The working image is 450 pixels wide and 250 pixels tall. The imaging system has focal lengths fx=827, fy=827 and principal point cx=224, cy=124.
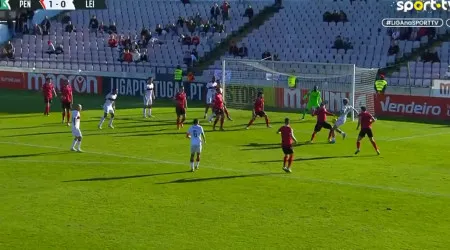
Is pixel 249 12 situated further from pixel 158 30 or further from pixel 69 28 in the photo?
pixel 69 28

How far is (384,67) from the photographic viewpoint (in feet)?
174

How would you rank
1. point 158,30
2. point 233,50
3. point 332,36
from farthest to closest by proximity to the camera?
1. point 158,30
2. point 233,50
3. point 332,36

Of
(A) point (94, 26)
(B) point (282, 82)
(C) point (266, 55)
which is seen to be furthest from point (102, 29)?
(B) point (282, 82)

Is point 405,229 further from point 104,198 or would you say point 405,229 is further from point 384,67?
point 384,67

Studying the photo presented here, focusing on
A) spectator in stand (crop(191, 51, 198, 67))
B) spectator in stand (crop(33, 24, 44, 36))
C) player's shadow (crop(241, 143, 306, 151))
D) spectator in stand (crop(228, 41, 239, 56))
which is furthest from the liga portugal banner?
spectator in stand (crop(33, 24, 44, 36))

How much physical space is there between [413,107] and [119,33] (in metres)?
29.6

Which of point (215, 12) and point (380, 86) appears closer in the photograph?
point (380, 86)

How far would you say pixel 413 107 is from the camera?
45031 millimetres

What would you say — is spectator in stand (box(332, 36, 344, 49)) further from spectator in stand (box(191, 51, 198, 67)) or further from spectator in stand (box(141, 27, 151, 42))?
spectator in stand (box(141, 27, 151, 42))

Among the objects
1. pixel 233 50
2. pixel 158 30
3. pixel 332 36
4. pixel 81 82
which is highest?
pixel 158 30

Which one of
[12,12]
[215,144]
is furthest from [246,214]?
[12,12]

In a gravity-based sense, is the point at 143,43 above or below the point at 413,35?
below

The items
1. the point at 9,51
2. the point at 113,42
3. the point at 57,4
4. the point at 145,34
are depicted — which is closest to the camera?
the point at 57,4

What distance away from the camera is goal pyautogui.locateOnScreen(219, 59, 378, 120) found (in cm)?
4638
